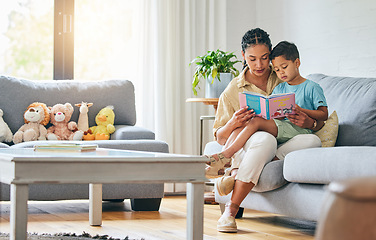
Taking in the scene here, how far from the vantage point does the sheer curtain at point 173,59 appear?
14.4ft

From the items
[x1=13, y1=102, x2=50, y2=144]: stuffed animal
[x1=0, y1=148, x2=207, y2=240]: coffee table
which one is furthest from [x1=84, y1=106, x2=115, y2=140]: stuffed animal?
[x1=0, y1=148, x2=207, y2=240]: coffee table

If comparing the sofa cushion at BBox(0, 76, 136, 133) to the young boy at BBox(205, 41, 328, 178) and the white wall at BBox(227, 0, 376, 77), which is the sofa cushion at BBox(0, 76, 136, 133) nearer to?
the young boy at BBox(205, 41, 328, 178)

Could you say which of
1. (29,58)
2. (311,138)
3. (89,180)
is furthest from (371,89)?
(29,58)

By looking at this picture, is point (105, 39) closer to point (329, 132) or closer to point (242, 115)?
point (242, 115)

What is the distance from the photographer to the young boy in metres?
2.59

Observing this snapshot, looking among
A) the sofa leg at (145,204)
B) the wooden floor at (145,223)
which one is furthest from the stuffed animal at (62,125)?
the sofa leg at (145,204)

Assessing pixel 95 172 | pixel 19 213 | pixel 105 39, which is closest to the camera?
pixel 19 213

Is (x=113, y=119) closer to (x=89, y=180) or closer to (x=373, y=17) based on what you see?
(x=373, y=17)

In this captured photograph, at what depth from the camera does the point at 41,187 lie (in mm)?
2969

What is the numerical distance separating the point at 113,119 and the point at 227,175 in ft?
3.97

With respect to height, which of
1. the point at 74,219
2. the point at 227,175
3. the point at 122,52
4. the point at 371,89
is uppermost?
the point at 122,52

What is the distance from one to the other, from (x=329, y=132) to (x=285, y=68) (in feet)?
1.24

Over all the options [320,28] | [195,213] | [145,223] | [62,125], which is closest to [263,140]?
[145,223]

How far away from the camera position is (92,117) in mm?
3689
